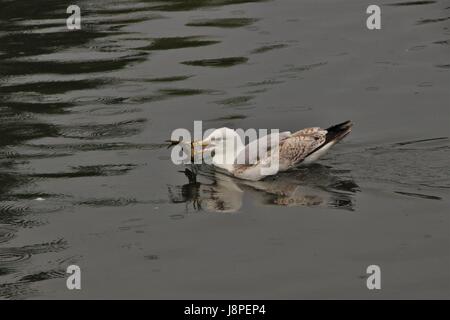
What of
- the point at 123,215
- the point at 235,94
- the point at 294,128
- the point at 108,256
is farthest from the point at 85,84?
the point at 108,256

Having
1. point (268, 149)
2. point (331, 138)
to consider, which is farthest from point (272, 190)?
point (331, 138)

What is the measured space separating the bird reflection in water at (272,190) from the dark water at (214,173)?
4cm

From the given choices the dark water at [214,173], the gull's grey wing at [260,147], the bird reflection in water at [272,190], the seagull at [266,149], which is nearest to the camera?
the dark water at [214,173]

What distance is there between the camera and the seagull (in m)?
15.4

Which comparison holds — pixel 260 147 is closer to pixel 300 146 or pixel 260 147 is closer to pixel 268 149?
pixel 268 149

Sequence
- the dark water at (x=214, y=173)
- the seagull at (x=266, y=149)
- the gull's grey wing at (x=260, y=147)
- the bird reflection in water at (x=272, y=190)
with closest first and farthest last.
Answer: the dark water at (x=214, y=173)
the bird reflection in water at (x=272, y=190)
the seagull at (x=266, y=149)
the gull's grey wing at (x=260, y=147)

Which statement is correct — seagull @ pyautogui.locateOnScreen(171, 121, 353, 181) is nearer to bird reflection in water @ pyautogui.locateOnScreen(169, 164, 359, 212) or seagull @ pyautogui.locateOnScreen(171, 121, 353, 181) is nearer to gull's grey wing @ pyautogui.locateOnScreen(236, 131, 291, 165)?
gull's grey wing @ pyautogui.locateOnScreen(236, 131, 291, 165)

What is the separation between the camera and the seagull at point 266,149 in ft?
50.4

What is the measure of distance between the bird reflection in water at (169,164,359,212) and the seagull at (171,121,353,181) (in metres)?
Answer: 0.13

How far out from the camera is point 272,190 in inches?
587

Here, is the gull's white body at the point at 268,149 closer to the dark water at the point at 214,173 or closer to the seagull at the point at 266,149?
the seagull at the point at 266,149

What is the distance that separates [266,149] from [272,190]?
0.87 meters

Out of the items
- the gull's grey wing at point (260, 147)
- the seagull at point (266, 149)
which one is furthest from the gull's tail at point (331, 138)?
the gull's grey wing at point (260, 147)

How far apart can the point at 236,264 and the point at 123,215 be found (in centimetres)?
210
